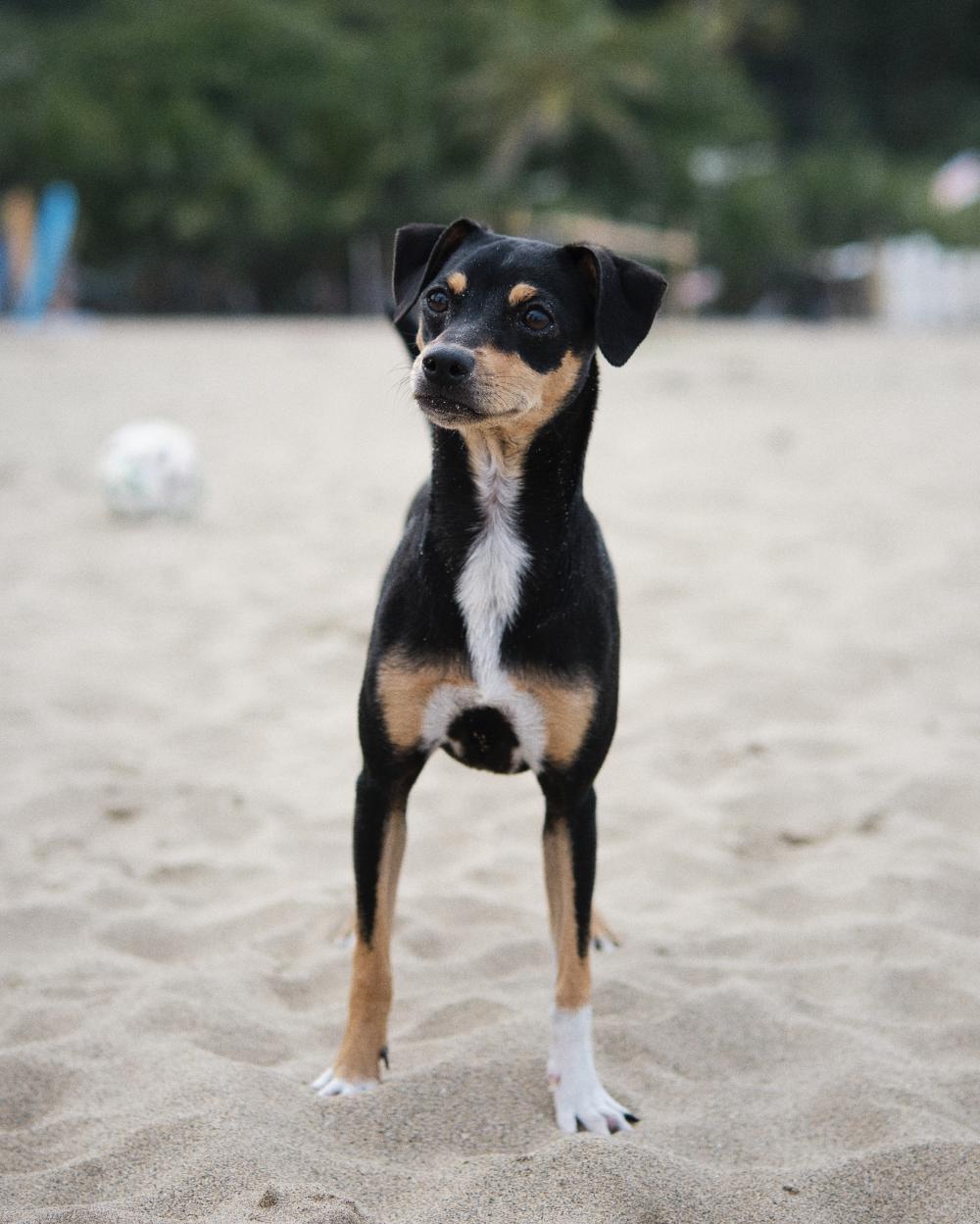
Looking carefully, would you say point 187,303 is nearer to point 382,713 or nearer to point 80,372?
point 80,372

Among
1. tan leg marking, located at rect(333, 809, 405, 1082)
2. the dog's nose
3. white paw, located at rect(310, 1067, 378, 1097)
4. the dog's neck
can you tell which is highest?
the dog's nose

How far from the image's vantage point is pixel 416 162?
3672 cm

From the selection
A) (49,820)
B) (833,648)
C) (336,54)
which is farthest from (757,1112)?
(336,54)

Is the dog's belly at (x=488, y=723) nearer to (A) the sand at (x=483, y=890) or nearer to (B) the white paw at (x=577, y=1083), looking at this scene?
(B) the white paw at (x=577, y=1083)

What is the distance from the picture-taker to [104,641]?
19.9ft

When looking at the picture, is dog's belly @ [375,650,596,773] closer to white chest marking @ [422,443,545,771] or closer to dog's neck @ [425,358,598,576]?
white chest marking @ [422,443,545,771]

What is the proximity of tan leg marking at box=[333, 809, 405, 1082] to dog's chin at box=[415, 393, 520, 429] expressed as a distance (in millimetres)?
900

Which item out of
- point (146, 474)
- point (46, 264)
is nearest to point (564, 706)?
point (146, 474)

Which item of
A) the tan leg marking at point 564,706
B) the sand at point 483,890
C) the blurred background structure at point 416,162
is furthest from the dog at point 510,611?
the blurred background structure at point 416,162

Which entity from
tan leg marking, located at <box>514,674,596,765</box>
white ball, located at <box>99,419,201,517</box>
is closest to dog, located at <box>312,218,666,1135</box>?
tan leg marking, located at <box>514,674,596,765</box>

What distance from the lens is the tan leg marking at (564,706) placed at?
2867 millimetres

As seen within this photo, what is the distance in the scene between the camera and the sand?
2.65 metres

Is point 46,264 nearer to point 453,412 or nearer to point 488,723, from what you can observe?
point 453,412

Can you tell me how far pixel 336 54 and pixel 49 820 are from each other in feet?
127
